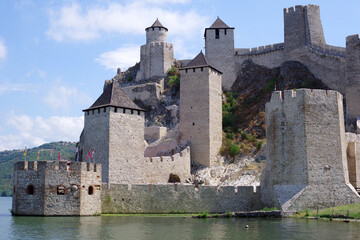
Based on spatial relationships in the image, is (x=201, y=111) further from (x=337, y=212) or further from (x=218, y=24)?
(x=337, y=212)

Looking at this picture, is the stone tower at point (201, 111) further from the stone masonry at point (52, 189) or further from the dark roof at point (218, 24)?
the stone masonry at point (52, 189)

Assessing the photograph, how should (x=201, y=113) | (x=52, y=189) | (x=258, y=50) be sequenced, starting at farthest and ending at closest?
(x=258, y=50) < (x=201, y=113) < (x=52, y=189)

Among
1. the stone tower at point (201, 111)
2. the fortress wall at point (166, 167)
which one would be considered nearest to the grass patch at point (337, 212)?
the fortress wall at point (166, 167)

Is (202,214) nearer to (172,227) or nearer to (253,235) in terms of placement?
(172,227)

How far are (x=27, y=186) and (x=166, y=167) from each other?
1093 centimetres

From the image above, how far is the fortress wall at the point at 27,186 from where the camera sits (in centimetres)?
2294

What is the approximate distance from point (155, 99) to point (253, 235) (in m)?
30.1

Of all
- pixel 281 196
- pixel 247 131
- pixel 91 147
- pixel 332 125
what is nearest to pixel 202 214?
pixel 281 196

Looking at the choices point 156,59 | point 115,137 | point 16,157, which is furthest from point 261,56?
point 16,157

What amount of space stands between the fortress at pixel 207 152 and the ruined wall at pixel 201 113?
0.26 feet

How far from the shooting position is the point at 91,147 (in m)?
29.0

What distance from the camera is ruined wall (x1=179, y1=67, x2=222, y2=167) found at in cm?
3594

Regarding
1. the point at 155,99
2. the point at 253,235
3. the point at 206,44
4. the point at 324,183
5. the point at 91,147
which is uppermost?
the point at 206,44

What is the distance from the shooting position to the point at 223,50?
45.5m
